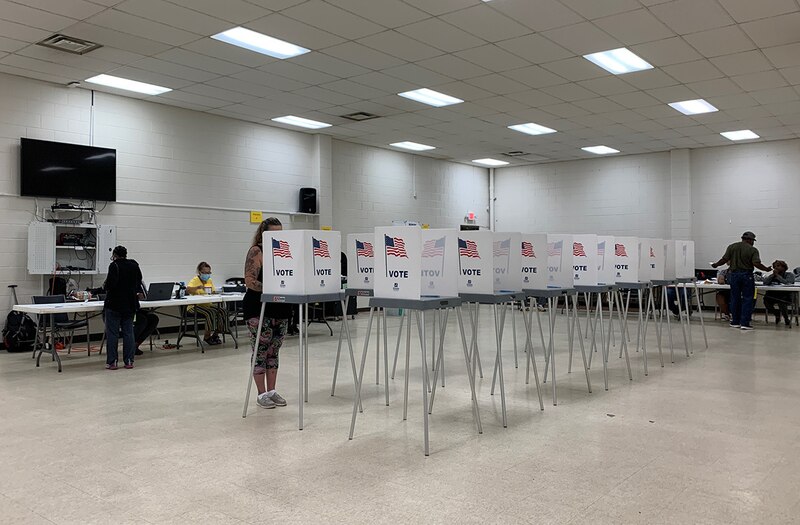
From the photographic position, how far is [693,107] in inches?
390

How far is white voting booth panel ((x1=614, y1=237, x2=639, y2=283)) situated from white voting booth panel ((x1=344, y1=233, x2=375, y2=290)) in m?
2.72

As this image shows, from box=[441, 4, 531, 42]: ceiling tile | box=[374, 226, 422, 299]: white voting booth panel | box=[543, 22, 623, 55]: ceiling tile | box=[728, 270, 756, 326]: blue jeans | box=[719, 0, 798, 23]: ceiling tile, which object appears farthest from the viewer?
box=[728, 270, 756, 326]: blue jeans

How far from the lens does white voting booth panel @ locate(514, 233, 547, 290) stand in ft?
17.0

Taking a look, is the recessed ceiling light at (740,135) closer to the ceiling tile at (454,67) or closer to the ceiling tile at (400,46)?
the ceiling tile at (454,67)

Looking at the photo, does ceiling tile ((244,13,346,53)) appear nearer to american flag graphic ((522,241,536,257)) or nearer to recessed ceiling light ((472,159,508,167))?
american flag graphic ((522,241,536,257))

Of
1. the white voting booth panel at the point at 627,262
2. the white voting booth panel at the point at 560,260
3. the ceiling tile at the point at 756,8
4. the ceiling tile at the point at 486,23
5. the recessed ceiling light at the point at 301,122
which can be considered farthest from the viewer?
the recessed ceiling light at the point at 301,122

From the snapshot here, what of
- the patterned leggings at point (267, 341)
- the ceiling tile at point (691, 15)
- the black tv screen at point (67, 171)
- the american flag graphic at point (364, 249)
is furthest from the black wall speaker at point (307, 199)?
the ceiling tile at point (691, 15)

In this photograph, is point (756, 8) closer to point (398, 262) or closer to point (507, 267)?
point (507, 267)

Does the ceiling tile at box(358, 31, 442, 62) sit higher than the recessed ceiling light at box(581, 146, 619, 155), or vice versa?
the recessed ceiling light at box(581, 146, 619, 155)

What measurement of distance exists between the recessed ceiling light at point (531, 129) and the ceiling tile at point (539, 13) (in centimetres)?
478

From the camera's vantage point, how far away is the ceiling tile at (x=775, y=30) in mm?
6172

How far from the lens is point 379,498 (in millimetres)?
3025

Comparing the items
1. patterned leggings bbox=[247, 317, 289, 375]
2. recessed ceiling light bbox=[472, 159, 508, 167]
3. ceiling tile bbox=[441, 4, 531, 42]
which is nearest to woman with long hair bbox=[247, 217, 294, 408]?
patterned leggings bbox=[247, 317, 289, 375]

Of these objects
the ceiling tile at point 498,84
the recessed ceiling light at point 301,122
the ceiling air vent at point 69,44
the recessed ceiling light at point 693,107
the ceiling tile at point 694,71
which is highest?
the recessed ceiling light at point 301,122
